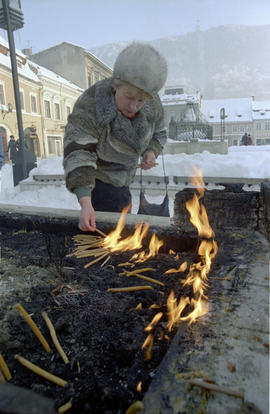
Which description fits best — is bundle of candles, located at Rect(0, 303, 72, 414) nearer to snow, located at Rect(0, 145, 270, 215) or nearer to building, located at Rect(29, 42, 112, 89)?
snow, located at Rect(0, 145, 270, 215)

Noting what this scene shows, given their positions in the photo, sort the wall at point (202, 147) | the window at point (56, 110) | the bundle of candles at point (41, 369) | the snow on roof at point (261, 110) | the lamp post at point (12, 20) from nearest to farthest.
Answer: the bundle of candles at point (41, 369)
the lamp post at point (12, 20)
the wall at point (202, 147)
the window at point (56, 110)
the snow on roof at point (261, 110)

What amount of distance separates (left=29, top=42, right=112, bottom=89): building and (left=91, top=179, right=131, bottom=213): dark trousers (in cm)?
2944

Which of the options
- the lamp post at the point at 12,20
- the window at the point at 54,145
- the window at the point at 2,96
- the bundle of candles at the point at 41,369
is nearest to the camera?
the bundle of candles at the point at 41,369

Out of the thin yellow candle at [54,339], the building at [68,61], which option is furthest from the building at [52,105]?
the thin yellow candle at [54,339]

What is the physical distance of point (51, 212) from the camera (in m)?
2.83

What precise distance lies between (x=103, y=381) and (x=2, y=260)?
4.31 feet

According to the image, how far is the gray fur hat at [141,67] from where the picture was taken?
189cm

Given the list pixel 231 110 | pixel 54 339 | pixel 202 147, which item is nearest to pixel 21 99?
pixel 202 147

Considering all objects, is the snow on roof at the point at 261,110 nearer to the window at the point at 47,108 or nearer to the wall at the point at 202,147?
the window at the point at 47,108

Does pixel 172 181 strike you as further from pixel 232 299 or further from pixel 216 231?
pixel 232 299

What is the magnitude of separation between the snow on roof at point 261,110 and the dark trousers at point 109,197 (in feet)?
169

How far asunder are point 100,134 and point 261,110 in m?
55.0

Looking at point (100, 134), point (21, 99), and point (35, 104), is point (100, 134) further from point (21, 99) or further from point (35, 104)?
point (35, 104)

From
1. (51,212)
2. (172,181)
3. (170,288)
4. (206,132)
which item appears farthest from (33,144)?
(170,288)
